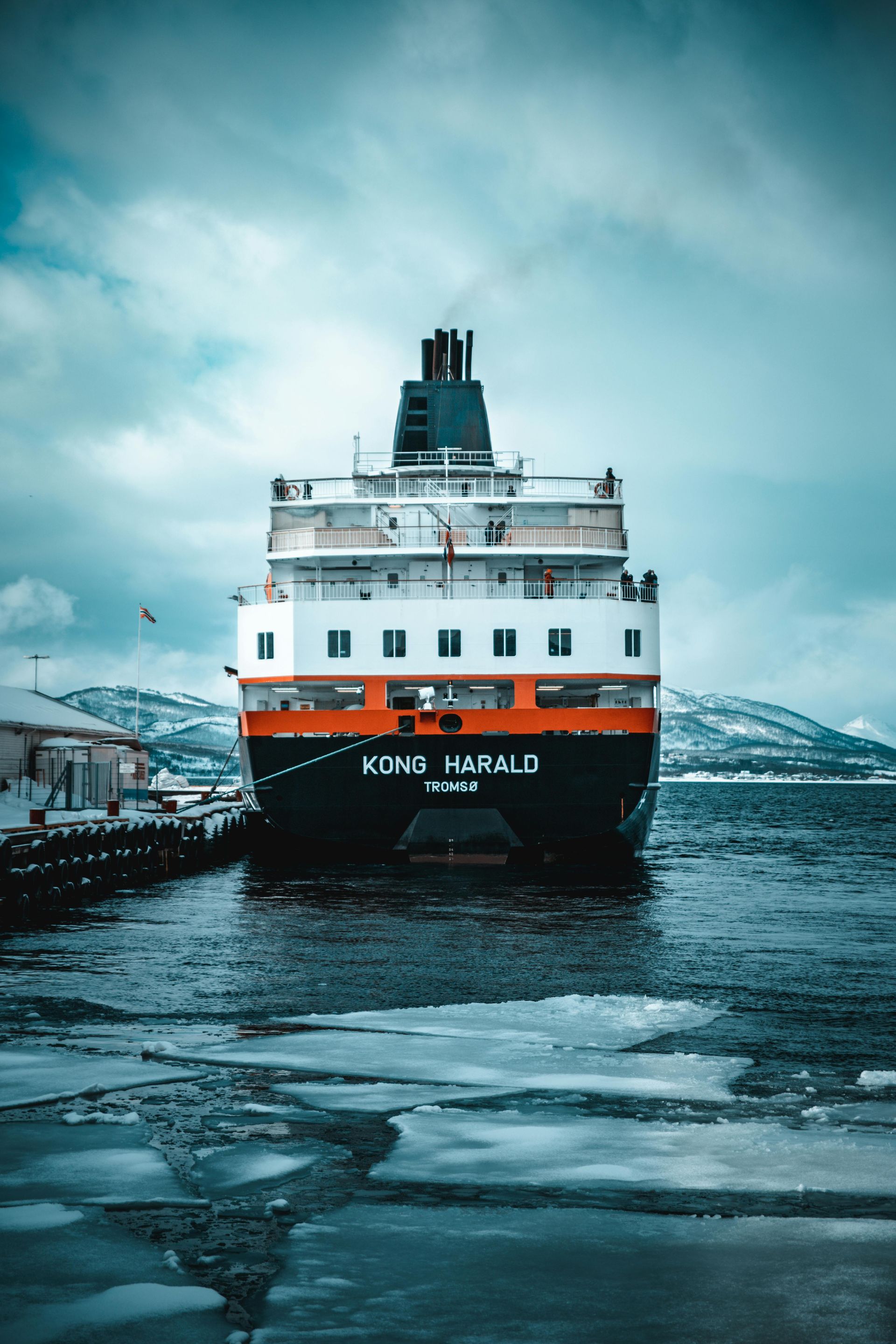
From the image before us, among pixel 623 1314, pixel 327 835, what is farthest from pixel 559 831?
pixel 623 1314

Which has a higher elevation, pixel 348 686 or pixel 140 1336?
pixel 348 686

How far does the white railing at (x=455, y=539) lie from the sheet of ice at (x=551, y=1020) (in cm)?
1892

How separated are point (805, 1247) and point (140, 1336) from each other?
3.26 metres

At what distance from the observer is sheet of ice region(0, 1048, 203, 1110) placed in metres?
8.62

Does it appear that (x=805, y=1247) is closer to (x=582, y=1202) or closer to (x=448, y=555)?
(x=582, y=1202)

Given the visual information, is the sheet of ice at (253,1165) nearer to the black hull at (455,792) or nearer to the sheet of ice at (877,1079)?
the sheet of ice at (877,1079)

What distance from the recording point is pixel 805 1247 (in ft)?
19.2

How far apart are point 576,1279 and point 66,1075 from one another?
5207 millimetres

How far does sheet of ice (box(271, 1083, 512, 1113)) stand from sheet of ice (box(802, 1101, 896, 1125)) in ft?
7.50

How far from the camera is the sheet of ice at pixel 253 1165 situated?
681cm

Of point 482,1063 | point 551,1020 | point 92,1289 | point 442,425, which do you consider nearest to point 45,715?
point 442,425

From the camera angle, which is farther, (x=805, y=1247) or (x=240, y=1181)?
(x=240, y=1181)

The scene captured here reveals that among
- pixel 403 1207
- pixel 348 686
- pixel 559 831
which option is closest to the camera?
pixel 403 1207

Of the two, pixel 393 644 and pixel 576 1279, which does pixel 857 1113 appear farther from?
pixel 393 644
